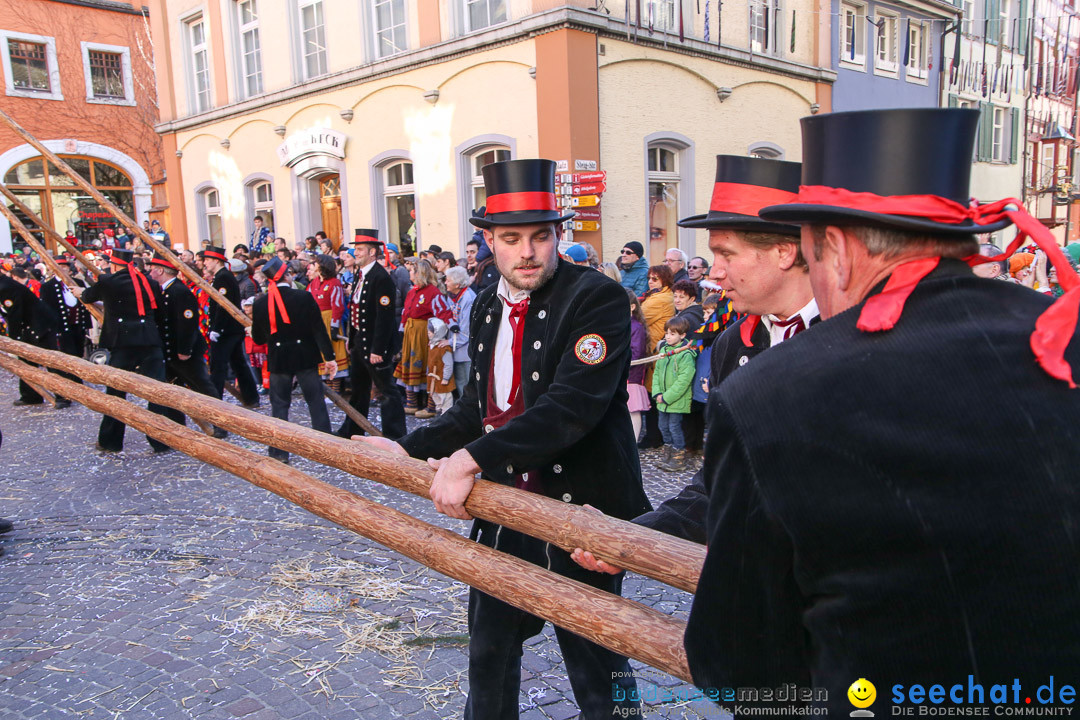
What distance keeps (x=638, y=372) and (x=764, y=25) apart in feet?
33.7

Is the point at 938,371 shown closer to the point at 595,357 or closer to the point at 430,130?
the point at 595,357

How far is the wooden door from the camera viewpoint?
16359 mm

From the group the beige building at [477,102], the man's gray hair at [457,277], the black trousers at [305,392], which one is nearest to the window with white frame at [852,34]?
the beige building at [477,102]

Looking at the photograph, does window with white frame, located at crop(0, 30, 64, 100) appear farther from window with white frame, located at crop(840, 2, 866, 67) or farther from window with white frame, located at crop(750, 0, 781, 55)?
window with white frame, located at crop(840, 2, 866, 67)

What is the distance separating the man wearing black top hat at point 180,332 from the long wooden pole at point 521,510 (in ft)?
18.9

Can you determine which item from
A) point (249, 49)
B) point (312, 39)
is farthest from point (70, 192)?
point (312, 39)

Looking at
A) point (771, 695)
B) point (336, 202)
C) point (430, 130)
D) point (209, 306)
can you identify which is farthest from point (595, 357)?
point (336, 202)

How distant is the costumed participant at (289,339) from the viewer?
7734 mm

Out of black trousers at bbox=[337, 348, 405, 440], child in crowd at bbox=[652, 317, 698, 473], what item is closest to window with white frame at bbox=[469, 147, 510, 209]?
black trousers at bbox=[337, 348, 405, 440]

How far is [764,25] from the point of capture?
48.0ft

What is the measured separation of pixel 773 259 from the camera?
2.25 metres

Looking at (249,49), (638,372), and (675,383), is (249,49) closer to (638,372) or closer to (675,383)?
(638,372)

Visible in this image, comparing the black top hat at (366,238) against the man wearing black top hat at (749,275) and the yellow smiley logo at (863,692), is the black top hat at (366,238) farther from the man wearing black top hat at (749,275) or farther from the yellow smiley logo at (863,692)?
the yellow smiley logo at (863,692)

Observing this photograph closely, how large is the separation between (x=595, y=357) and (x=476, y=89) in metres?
11.3
